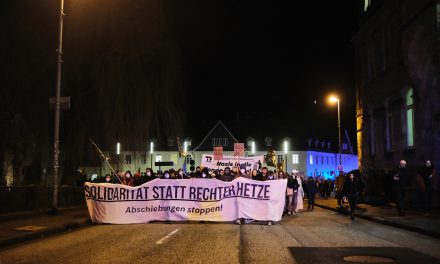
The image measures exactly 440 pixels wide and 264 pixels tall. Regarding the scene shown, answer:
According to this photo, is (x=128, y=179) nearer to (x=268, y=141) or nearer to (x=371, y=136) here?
(x=371, y=136)

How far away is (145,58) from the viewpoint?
23719 millimetres

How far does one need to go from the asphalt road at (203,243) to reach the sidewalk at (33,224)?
0.39 metres

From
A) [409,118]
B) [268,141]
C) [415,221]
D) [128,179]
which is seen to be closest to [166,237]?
[128,179]

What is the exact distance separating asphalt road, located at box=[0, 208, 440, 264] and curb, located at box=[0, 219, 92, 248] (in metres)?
0.30

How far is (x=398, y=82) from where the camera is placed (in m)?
26.5

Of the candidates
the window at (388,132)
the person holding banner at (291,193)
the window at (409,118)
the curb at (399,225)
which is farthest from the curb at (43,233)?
the window at (388,132)

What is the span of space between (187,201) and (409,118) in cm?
1439

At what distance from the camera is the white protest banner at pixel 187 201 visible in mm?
16922

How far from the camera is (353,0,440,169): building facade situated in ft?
70.7

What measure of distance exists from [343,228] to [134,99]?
12.4 metres

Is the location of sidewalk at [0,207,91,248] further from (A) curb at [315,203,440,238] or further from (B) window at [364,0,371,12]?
(B) window at [364,0,371,12]

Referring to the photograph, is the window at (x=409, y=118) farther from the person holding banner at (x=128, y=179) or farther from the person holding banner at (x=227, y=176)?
the person holding banner at (x=128, y=179)

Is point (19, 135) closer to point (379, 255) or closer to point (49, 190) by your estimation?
point (49, 190)

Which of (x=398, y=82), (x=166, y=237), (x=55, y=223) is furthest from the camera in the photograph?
(x=398, y=82)
